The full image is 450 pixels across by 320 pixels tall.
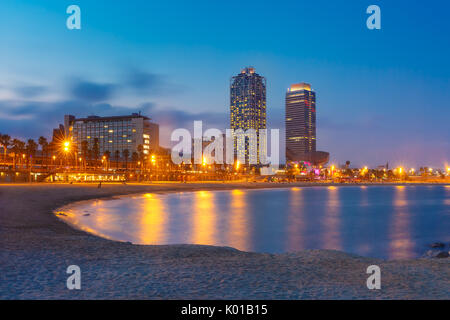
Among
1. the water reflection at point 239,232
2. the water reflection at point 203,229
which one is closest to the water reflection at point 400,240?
the water reflection at point 239,232

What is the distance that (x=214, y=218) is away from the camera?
40.5 meters

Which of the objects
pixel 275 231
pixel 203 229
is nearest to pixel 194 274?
pixel 203 229

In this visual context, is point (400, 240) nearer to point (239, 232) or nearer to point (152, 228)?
point (239, 232)

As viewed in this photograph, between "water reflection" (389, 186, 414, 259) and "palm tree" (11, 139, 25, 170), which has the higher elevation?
"palm tree" (11, 139, 25, 170)

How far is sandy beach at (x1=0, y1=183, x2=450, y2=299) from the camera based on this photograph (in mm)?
7641

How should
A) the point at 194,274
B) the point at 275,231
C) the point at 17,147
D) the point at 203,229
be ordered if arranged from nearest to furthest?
1. the point at 194,274
2. the point at 203,229
3. the point at 275,231
4. the point at 17,147

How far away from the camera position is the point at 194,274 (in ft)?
30.8

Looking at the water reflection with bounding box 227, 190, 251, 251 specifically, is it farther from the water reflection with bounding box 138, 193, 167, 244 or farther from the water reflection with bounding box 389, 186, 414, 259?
the water reflection with bounding box 389, 186, 414, 259

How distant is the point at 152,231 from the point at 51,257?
1809cm

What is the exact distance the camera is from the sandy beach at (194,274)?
25.1 feet

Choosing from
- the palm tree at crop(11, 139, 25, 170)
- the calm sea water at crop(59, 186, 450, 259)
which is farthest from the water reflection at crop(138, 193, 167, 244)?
the palm tree at crop(11, 139, 25, 170)

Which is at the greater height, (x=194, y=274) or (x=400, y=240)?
(x=194, y=274)
